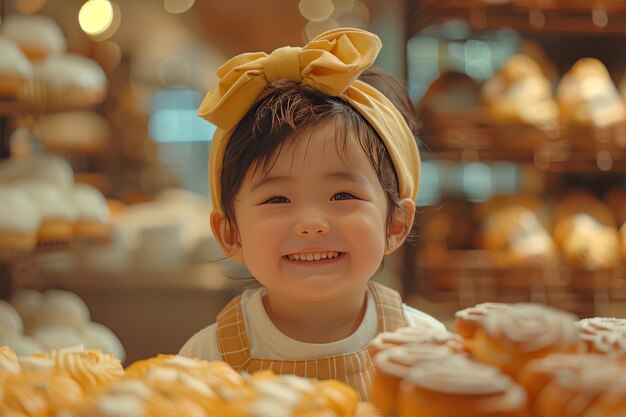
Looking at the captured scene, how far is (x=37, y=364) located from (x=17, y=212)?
1437 mm

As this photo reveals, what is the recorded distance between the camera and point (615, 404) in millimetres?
439

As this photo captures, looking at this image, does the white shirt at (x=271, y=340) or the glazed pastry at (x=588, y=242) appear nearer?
the white shirt at (x=271, y=340)

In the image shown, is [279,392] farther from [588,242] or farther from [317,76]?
[588,242]

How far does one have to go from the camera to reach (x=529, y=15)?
2701 millimetres

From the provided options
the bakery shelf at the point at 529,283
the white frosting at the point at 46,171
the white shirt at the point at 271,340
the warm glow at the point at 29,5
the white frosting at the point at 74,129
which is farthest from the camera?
the warm glow at the point at 29,5

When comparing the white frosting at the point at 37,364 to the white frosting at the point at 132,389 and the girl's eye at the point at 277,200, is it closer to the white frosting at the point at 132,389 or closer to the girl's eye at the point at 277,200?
the white frosting at the point at 132,389

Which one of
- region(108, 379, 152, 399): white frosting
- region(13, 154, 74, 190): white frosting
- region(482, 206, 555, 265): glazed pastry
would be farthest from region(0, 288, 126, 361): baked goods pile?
region(108, 379, 152, 399): white frosting

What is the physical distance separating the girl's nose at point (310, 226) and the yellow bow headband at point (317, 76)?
0.59 ft

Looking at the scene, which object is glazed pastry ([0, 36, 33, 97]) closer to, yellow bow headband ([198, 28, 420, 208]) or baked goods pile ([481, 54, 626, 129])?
yellow bow headband ([198, 28, 420, 208])

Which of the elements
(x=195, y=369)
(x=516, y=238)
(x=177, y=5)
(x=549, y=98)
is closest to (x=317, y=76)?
(x=195, y=369)

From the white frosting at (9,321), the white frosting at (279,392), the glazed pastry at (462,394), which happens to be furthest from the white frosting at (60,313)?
the glazed pastry at (462,394)

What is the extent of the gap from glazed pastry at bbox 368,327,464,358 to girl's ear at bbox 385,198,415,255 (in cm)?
48

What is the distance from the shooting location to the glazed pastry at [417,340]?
58 centimetres

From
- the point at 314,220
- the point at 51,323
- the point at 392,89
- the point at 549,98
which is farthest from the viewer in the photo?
the point at 549,98
